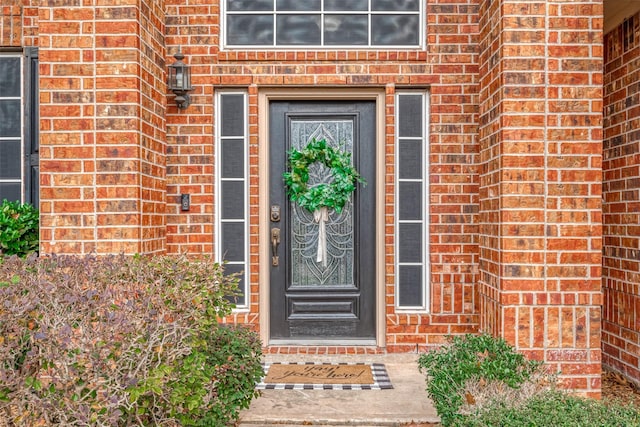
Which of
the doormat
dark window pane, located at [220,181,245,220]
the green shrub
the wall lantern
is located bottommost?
the doormat

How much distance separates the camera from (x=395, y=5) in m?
4.47

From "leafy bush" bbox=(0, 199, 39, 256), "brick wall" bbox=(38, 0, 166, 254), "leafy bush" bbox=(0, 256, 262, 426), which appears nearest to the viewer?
"leafy bush" bbox=(0, 256, 262, 426)

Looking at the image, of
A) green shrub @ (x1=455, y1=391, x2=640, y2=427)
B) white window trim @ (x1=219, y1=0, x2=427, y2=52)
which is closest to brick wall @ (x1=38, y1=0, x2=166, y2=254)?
white window trim @ (x1=219, y1=0, x2=427, y2=52)

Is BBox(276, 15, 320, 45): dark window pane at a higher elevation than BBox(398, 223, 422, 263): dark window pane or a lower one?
higher

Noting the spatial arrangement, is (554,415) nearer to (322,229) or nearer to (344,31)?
(322,229)

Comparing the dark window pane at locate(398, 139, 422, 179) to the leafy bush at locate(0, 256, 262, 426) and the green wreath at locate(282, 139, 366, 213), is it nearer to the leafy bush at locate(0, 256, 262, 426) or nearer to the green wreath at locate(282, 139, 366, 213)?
the green wreath at locate(282, 139, 366, 213)

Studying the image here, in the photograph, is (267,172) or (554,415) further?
(267,172)

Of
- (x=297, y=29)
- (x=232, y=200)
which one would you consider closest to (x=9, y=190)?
(x=232, y=200)

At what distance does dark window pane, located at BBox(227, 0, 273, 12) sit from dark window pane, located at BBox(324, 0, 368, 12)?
487 mm

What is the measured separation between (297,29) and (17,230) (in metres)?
2.70

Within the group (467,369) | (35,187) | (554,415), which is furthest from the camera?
(35,187)

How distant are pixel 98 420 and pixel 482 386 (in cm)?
191

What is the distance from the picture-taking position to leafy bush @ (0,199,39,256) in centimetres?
394

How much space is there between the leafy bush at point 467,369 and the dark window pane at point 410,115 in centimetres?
200
